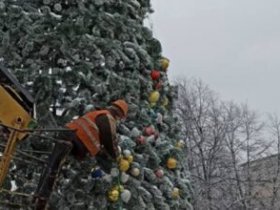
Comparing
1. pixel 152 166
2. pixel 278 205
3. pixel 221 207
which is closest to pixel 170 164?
pixel 152 166

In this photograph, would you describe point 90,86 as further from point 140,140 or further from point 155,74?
point 155,74

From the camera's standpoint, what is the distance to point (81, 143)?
3.02 metres

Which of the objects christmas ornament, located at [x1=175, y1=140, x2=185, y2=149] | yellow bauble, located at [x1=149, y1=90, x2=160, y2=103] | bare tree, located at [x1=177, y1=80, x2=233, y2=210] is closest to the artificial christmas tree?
yellow bauble, located at [x1=149, y1=90, x2=160, y2=103]

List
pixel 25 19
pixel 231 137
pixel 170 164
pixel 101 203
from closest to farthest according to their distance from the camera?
pixel 101 203 → pixel 25 19 → pixel 170 164 → pixel 231 137

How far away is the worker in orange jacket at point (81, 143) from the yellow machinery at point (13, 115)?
7.1 inches

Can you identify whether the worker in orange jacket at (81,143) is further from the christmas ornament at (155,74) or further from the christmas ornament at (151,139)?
the christmas ornament at (155,74)

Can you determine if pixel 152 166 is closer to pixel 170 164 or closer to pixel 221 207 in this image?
pixel 170 164

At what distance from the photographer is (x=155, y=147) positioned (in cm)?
404

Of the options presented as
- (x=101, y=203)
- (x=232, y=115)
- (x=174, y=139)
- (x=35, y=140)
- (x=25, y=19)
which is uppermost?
(x=232, y=115)

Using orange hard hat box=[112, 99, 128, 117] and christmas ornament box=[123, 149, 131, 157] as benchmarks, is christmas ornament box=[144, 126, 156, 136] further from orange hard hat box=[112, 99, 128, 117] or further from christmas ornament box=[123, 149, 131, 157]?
orange hard hat box=[112, 99, 128, 117]

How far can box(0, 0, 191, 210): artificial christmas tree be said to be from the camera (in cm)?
364

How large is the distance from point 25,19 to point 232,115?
18.3 meters

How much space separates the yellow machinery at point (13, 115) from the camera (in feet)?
8.27

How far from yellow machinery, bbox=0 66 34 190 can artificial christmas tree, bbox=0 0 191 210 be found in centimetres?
82
